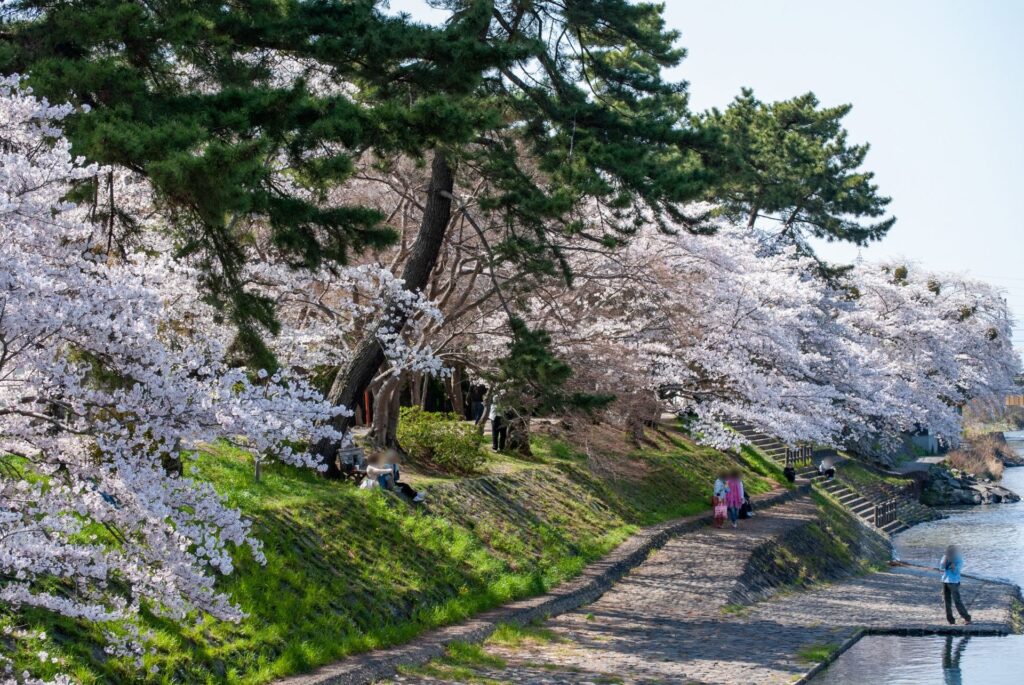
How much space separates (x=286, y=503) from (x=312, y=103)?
5.33 meters

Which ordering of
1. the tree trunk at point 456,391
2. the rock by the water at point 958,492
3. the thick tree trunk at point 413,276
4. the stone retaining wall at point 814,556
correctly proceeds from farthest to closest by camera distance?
the rock by the water at point 958,492
the tree trunk at point 456,391
the stone retaining wall at point 814,556
the thick tree trunk at point 413,276

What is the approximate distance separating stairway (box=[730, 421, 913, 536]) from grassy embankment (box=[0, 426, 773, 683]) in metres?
14.4

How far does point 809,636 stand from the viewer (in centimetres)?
1536

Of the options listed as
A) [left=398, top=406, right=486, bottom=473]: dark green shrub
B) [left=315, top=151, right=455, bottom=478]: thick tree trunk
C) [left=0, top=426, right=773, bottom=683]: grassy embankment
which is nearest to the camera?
[left=0, top=426, right=773, bottom=683]: grassy embankment

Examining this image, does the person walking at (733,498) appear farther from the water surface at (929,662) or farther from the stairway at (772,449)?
the stairway at (772,449)

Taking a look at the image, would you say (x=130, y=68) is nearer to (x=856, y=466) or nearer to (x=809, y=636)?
(x=809, y=636)

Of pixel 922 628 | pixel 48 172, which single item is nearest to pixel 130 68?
pixel 48 172

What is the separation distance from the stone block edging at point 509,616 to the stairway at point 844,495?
13.4 meters

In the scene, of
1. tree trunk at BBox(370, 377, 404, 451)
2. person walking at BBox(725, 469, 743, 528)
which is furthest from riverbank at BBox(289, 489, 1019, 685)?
tree trunk at BBox(370, 377, 404, 451)

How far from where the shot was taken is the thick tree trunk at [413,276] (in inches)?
664

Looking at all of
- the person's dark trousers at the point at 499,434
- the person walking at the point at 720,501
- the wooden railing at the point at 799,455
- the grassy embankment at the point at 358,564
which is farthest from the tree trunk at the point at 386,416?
the wooden railing at the point at 799,455

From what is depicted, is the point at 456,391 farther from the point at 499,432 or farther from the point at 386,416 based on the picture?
the point at 386,416

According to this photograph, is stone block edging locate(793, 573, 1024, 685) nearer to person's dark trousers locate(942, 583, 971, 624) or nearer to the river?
the river

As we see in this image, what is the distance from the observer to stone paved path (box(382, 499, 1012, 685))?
1243cm
